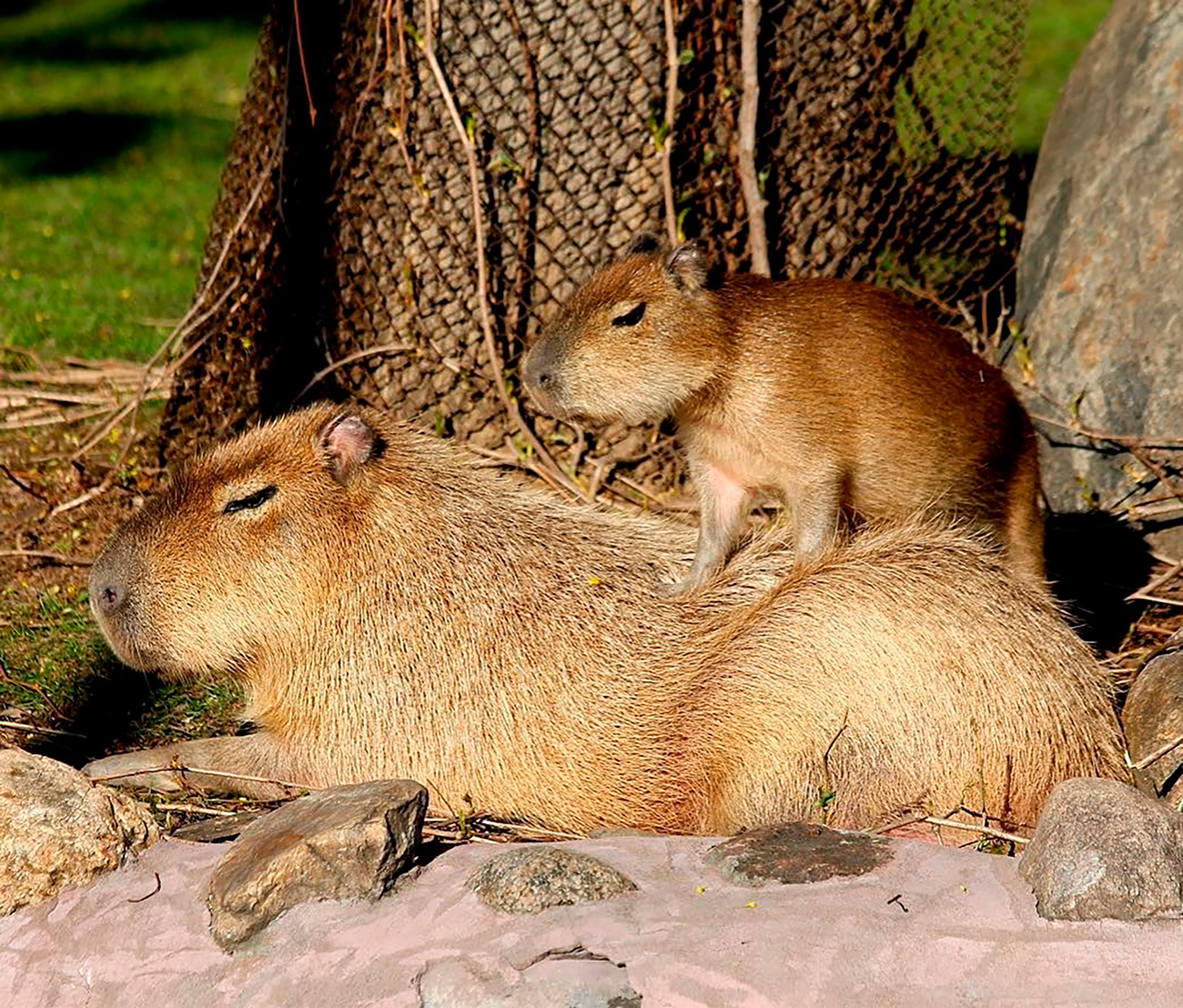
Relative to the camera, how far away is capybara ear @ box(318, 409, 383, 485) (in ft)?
13.3

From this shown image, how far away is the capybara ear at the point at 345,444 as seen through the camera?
404 centimetres

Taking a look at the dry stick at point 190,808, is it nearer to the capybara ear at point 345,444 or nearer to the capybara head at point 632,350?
the capybara ear at point 345,444

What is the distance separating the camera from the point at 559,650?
157 inches

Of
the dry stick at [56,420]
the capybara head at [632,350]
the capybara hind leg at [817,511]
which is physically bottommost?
the dry stick at [56,420]

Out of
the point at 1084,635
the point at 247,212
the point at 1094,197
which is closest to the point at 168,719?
the point at 247,212

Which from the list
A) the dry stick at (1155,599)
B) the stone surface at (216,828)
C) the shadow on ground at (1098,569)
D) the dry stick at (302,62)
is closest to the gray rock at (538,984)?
the stone surface at (216,828)

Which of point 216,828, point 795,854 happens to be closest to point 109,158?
point 216,828

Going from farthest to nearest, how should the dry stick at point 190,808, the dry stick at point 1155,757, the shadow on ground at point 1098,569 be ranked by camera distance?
the shadow on ground at point 1098,569 < the dry stick at point 190,808 < the dry stick at point 1155,757

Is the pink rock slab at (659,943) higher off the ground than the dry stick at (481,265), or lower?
lower

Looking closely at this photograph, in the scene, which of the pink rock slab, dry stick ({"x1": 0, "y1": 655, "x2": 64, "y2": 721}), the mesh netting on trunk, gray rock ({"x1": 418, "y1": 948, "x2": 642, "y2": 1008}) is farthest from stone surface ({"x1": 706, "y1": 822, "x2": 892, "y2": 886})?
the mesh netting on trunk

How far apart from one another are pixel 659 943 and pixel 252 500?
5.26 feet

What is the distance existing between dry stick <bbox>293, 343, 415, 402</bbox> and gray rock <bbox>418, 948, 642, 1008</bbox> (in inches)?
120

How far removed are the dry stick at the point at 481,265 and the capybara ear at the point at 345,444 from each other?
1579 millimetres

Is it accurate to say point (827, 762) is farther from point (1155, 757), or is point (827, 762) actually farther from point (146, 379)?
point (146, 379)
